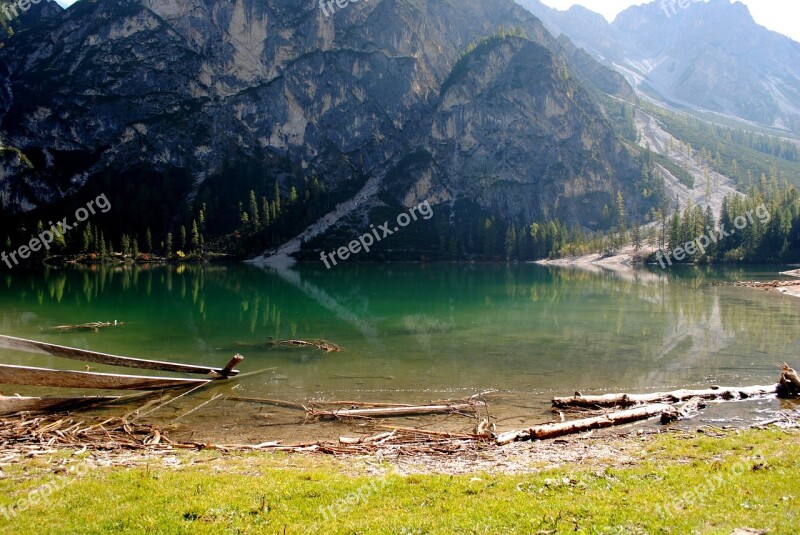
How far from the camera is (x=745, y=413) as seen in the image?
19922mm

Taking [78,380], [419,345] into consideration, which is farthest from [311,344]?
[78,380]

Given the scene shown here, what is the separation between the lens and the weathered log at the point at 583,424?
17297 millimetres

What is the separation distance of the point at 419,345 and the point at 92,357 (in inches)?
802

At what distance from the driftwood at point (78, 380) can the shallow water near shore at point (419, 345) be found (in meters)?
1.09

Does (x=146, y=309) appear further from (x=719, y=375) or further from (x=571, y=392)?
(x=719, y=375)

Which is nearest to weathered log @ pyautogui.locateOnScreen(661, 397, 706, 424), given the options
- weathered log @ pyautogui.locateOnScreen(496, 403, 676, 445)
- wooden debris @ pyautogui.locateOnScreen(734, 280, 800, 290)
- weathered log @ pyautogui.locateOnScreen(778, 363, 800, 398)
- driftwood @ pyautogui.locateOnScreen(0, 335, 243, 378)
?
weathered log @ pyautogui.locateOnScreen(496, 403, 676, 445)

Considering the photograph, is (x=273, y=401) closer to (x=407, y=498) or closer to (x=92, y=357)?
(x=92, y=357)

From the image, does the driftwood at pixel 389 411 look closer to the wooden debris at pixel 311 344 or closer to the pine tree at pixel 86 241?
the wooden debris at pixel 311 344

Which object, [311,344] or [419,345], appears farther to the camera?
[419,345]

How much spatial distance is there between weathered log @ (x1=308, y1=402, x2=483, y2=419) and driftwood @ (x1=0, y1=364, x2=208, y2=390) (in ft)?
25.2

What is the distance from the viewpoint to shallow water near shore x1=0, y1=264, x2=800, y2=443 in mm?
21156

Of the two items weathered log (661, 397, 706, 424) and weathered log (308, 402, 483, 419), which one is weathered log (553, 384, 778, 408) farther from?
weathered log (308, 402, 483, 419)

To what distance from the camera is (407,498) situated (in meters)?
11.0

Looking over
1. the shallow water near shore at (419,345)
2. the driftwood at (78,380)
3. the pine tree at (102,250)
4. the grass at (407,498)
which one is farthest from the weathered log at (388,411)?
the pine tree at (102,250)
